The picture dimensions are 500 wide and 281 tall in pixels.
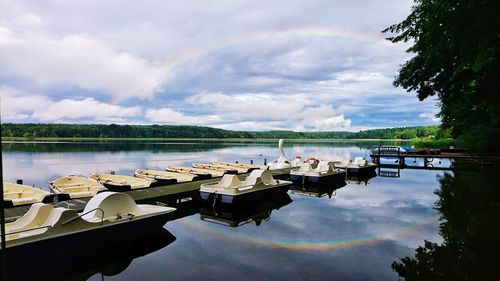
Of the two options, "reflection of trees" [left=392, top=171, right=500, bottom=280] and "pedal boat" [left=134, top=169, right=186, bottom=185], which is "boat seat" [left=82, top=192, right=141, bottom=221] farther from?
"pedal boat" [left=134, top=169, right=186, bottom=185]

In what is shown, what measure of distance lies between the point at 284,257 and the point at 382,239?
325 cm

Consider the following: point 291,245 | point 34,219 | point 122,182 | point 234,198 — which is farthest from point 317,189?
point 34,219

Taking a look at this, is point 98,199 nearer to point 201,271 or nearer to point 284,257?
point 201,271

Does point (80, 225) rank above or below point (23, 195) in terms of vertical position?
above

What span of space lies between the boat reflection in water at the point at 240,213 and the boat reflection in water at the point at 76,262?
10.2 ft

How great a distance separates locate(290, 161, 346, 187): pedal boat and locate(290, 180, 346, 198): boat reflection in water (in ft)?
0.64

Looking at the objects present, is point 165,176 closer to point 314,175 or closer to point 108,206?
point 314,175

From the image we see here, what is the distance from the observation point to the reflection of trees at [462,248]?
6.51 m

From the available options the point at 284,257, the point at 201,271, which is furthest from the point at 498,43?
the point at 201,271

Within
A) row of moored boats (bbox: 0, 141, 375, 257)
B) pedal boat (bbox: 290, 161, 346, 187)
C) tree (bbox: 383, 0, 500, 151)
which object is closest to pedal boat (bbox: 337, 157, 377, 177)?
pedal boat (bbox: 290, 161, 346, 187)

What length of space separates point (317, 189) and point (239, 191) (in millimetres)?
7550

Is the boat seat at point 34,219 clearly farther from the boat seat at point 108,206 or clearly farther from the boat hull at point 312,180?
the boat hull at point 312,180

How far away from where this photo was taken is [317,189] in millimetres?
18234

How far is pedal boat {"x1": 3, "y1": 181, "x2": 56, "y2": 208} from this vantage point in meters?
10.2
